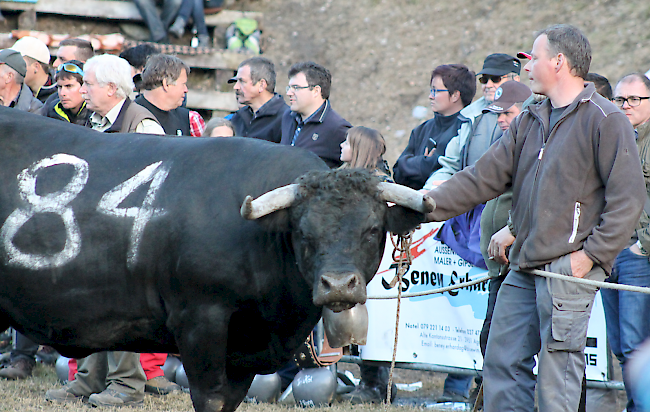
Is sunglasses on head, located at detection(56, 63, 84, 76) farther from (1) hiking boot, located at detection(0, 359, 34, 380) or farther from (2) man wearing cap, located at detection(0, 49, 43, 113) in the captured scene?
Result: (1) hiking boot, located at detection(0, 359, 34, 380)

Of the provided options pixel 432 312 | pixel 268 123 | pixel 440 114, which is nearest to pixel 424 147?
pixel 440 114

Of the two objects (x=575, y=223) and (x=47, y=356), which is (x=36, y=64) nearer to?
(x=47, y=356)

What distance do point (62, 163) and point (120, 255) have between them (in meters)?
0.69

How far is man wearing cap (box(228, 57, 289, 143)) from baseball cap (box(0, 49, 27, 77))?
202 cm

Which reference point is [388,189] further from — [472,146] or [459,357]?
[459,357]

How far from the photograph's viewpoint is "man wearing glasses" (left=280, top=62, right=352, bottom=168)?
6188 mm

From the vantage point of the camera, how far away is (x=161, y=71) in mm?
6086

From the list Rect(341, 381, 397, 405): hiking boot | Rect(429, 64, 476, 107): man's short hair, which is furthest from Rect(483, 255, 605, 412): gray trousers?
Rect(429, 64, 476, 107): man's short hair

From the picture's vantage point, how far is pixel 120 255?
3.97 metres

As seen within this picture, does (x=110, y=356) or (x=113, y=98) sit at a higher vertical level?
(x=113, y=98)

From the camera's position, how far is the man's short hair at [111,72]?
547cm

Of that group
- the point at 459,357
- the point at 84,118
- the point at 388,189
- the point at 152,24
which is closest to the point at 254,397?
the point at 459,357

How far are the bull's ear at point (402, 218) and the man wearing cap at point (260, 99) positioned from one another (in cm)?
326

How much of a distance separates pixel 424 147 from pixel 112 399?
337 centimetres
